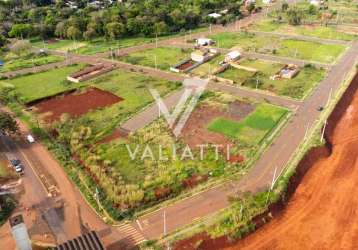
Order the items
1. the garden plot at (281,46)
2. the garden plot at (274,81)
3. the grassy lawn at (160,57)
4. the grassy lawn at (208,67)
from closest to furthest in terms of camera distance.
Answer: the garden plot at (274,81)
the grassy lawn at (208,67)
the grassy lawn at (160,57)
the garden plot at (281,46)

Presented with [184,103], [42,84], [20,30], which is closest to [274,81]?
[184,103]

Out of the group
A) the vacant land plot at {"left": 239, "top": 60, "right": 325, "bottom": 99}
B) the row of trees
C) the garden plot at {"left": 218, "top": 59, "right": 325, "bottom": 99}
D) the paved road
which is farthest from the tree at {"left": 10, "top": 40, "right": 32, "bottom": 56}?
the paved road

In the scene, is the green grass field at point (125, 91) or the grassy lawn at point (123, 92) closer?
the grassy lawn at point (123, 92)

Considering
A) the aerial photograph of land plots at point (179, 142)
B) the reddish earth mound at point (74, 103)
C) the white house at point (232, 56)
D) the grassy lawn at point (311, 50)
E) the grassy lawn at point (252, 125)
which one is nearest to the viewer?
the aerial photograph of land plots at point (179, 142)

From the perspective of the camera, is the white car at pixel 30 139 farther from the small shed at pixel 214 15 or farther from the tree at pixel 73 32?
the small shed at pixel 214 15

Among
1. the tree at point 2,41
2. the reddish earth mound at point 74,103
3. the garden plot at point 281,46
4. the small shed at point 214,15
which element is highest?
the small shed at point 214,15

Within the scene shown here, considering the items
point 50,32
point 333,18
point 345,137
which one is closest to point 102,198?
point 345,137

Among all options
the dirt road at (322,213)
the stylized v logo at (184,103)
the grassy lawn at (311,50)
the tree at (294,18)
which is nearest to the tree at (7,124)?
the stylized v logo at (184,103)

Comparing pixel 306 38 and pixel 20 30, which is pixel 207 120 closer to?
pixel 306 38
